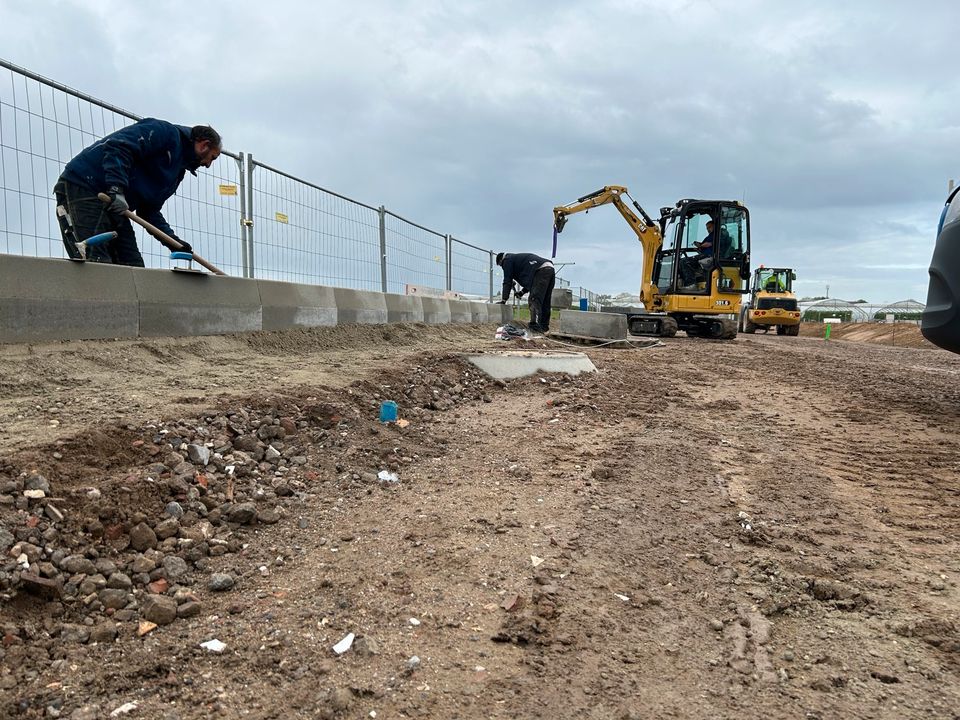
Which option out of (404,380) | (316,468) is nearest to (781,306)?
(404,380)

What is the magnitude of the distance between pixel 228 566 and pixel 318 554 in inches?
14.7

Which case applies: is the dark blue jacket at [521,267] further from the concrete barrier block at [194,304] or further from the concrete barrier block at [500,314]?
the concrete barrier block at [194,304]

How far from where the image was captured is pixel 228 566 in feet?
8.70

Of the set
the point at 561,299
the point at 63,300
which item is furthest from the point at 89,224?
the point at 561,299

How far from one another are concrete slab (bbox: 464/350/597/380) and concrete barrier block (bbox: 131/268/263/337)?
91.5 inches

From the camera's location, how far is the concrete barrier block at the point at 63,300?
400cm

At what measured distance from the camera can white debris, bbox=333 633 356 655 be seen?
6.95 feet

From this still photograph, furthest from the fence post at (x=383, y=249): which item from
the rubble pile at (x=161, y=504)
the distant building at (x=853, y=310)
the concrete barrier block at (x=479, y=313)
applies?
the distant building at (x=853, y=310)

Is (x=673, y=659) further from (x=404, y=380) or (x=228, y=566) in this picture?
(x=404, y=380)

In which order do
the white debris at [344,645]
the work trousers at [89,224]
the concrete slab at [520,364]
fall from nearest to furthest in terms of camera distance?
1. the white debris at [344,645]
2. the work trousers at [89,224]
3. the concrete slab at [520,364]

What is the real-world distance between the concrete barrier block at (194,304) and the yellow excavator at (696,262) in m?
11.2

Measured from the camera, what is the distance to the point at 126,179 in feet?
15.9

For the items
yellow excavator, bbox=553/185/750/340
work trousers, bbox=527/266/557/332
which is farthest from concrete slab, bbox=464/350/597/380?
yellow excavator, bbox=553/185/750/340

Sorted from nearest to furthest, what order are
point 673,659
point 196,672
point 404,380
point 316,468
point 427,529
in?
1. point 196,672
2. point 673,659
3. point 427,529
4. point 316,468
5. point 404,380
